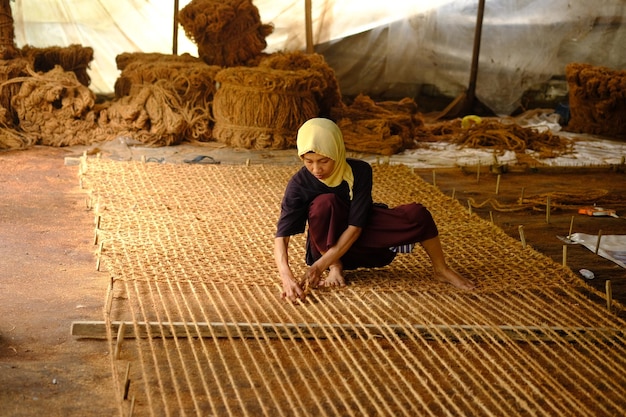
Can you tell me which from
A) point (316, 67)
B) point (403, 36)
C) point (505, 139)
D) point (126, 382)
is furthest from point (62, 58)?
point (126, 382)

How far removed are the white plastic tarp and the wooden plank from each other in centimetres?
512

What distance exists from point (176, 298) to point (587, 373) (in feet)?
4.09

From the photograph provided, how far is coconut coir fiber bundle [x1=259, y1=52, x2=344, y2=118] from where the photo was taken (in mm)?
5805

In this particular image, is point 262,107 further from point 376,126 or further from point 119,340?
point 119,340

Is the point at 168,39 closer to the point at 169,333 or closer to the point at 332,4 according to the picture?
the point at 332,4

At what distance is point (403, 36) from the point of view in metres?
7.28

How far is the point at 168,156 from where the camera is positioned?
5.00 metres

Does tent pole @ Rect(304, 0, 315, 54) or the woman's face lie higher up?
tent pole @ Rect(304, 0, 315, 54)

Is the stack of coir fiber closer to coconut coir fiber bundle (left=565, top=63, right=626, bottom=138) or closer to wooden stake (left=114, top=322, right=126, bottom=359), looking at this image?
coconut coir fiber bundle (left=565, top=63, right=626, bottom=138)

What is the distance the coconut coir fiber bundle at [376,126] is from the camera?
212 inches

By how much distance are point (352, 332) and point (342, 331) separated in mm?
36

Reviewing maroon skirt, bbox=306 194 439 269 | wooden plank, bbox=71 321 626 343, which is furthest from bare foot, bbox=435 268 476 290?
wooden plank, bbox=71 321 626 343

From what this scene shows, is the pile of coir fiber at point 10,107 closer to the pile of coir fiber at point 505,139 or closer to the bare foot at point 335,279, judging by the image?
the pile of coir fiber at point 505,139

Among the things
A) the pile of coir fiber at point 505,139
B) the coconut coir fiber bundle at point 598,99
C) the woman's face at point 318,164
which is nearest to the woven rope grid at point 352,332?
the woman's face at point 318,164
